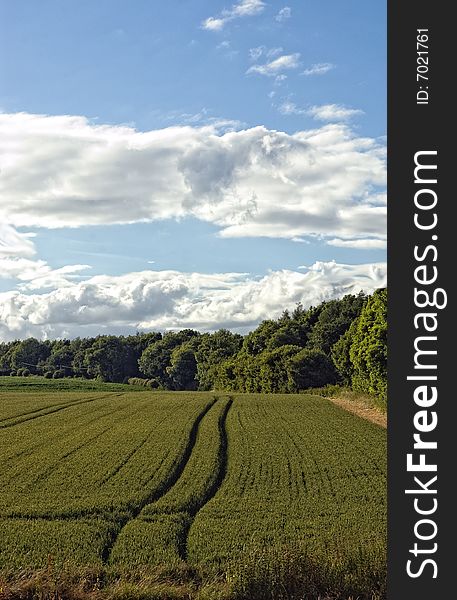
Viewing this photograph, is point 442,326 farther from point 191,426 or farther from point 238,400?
point 238,400

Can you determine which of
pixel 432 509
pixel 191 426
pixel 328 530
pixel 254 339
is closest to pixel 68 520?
pixel 328 530

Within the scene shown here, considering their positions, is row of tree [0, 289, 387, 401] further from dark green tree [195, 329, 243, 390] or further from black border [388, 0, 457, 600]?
black border [388, 0, 457, 600]

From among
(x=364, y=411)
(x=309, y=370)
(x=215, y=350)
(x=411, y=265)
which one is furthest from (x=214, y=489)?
(x=215, y=350)

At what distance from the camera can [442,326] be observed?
30.3ft

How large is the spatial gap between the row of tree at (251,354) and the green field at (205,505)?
19380 millimetres

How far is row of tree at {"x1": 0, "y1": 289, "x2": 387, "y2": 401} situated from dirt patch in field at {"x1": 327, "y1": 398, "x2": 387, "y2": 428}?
1.95 m

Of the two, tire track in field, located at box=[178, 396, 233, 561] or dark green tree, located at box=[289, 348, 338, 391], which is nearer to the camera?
tire track in field, located at box=[178, 396, 233, 561]

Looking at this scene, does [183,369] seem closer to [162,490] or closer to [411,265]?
[162,490]

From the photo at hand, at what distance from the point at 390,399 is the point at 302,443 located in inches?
979

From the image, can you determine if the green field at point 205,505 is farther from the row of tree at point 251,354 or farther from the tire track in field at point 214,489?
the row of tree at point 251,354

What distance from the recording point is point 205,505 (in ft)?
69.1

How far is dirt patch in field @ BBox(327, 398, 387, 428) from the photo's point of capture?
146 ft

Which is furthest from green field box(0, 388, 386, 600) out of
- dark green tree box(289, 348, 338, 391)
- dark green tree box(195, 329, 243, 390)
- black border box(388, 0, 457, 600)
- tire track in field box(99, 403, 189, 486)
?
dark green tree box(195, 329, 243, 390)

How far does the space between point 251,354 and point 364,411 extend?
7427cm
